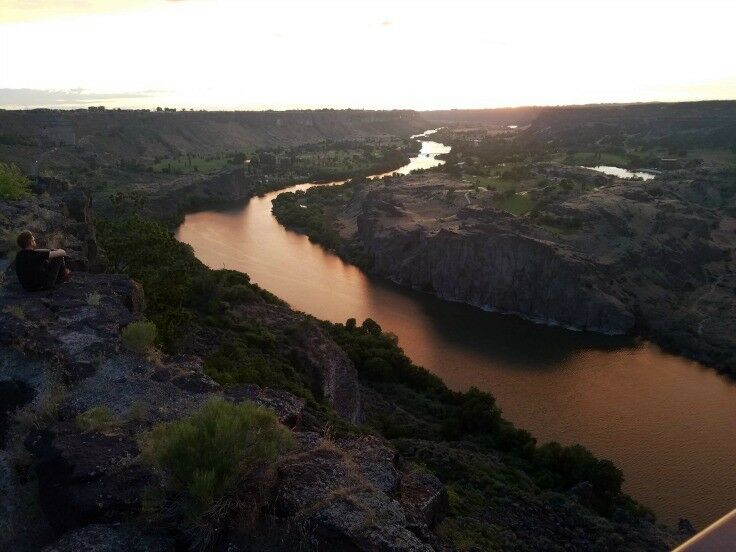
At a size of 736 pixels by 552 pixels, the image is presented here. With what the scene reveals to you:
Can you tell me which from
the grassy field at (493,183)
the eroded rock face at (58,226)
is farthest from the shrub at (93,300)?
the grassy field at (493,183)

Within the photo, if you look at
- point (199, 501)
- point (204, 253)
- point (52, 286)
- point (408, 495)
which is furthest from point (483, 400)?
point (204, 253)

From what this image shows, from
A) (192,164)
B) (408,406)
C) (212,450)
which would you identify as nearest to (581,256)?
(408,406)

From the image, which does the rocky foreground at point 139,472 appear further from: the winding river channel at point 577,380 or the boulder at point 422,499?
the winding river channel at point 577,380

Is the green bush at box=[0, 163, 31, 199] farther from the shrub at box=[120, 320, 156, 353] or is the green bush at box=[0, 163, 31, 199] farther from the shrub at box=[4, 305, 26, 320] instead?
the shrub at box=[120, 320, 156, 353]

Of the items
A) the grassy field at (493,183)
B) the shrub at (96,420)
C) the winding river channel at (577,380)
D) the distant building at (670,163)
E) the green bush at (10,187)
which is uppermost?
the green bush at (10,187)

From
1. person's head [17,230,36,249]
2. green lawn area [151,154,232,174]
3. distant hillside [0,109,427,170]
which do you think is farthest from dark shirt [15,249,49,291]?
green lawn area [151,154,232,174]

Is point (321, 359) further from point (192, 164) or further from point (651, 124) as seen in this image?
point (651, 124)
